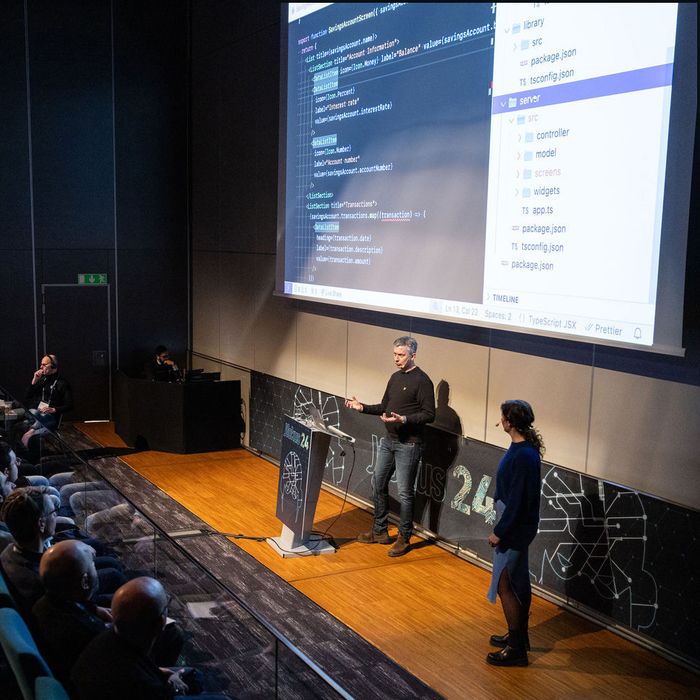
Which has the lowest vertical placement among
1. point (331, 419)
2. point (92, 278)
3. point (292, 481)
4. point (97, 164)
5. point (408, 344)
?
point (292, 481)

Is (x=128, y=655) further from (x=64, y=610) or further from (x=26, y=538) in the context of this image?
(x=26, y=538)

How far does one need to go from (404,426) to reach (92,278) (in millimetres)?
6276

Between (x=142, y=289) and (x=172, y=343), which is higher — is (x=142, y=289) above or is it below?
above

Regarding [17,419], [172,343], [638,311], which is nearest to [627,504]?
[638,311]

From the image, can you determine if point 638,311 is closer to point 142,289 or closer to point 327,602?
point 327,602

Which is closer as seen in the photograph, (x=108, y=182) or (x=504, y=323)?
(x=504, y=323)

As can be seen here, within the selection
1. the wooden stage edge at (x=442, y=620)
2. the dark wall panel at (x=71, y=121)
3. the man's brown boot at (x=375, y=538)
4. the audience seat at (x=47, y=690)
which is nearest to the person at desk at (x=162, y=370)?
the dark wall panel at (x=71, y=121)

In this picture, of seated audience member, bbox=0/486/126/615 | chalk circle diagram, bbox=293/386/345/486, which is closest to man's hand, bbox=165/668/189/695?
seated audience member, bbox=0/486/126/615

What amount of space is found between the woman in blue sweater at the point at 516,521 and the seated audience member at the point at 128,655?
224 cm

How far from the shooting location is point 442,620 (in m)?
5.21

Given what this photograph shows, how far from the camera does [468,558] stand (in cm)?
627

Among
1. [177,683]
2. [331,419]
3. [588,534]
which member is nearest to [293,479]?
[331,419]

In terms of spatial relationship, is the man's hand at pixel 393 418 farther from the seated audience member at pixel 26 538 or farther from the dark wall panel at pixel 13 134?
the dark wall panel at pixel 13 134

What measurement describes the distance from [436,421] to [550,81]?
2783mm
